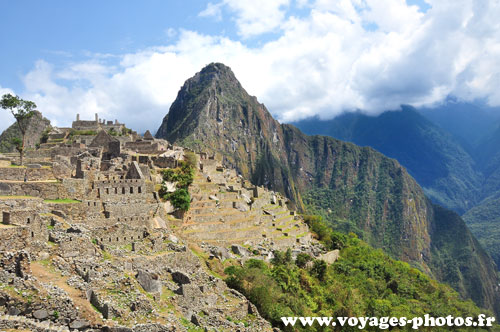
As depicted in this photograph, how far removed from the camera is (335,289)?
124ft

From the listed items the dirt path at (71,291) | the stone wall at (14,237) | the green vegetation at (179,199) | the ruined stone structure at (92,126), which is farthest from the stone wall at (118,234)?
the ruined stone structure at (92,126)

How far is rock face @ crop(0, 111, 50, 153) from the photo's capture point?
169ft

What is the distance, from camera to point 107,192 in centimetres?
2447

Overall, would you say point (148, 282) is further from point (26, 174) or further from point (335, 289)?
point (335, 289)

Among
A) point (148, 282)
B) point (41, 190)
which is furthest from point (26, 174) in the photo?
point (148, 282)

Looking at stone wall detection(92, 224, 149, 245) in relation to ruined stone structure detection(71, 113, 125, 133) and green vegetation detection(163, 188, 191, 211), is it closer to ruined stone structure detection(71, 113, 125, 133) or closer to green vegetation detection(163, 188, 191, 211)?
green vegetation detection(163, 188, 191, 211)

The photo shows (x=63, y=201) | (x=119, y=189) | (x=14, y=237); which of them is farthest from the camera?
(x=119, y=189)

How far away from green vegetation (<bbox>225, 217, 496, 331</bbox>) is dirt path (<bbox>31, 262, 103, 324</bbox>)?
38.8 ft

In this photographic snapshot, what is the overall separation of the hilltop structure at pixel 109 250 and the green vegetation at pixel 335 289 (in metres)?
2.42

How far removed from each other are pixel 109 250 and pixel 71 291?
5174mm

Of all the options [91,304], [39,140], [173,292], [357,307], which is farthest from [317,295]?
[39,140]

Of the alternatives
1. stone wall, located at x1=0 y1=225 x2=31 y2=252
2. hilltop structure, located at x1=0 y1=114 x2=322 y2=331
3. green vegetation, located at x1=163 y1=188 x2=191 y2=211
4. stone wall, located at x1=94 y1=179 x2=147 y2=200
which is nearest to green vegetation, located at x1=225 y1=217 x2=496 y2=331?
hilltop structure, located at x1=0 y1=114 x2=322 y2=331

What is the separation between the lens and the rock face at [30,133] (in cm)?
5148

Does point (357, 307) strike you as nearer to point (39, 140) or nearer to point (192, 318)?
point (192, 318)
